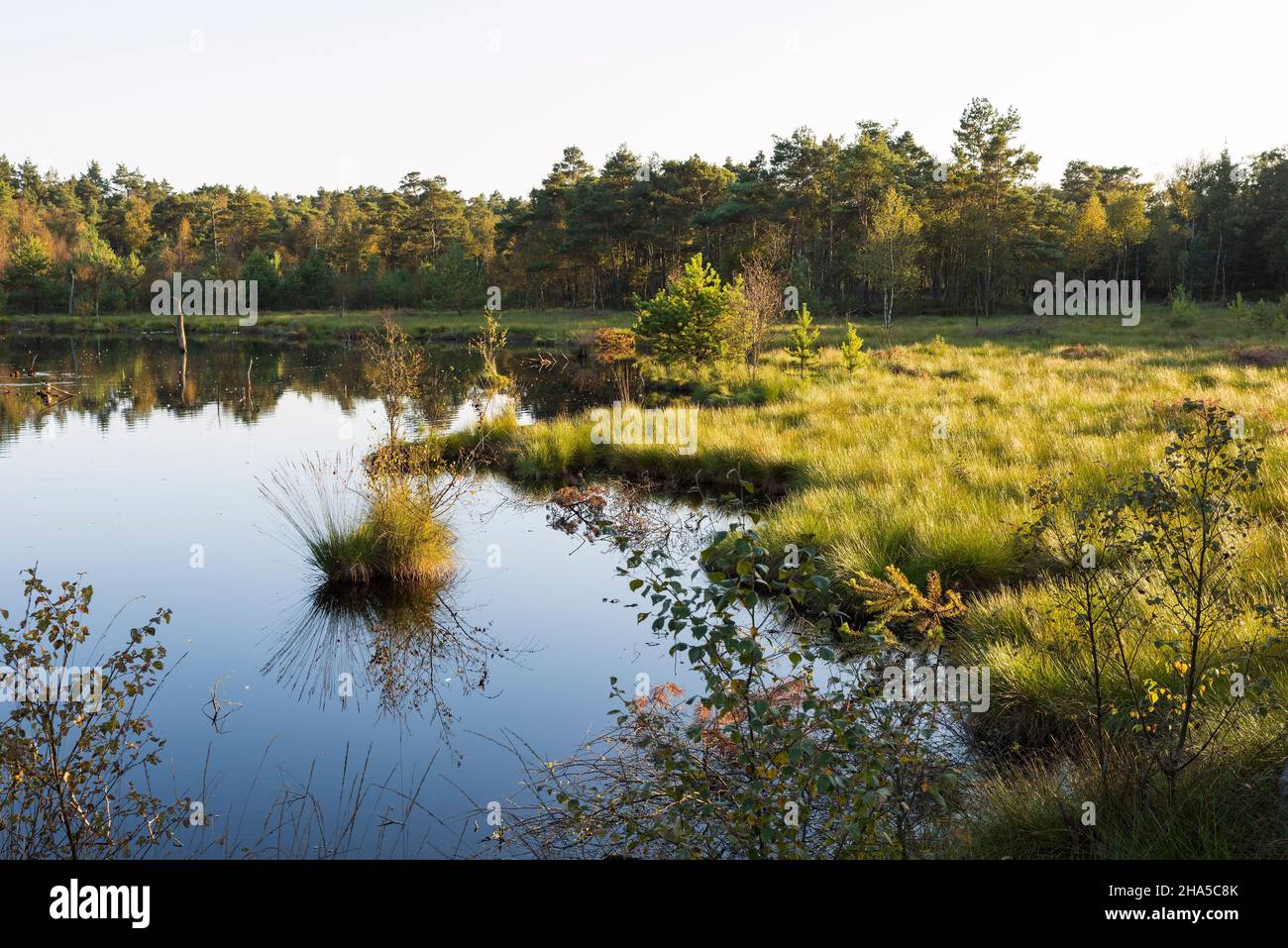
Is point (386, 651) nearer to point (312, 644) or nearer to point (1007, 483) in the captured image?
point (312, 644)

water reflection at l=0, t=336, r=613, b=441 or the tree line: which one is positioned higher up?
the tree line

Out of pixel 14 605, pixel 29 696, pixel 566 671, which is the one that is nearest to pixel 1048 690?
pixel 566 671

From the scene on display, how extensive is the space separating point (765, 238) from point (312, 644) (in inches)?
1765

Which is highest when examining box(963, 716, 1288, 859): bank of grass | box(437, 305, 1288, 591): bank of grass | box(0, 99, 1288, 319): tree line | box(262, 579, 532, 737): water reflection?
box(0, 99, 1288, 319): tree line

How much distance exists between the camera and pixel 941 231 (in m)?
50.6

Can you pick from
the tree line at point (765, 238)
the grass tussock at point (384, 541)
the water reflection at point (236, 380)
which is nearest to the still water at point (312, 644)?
the grass tussock at point (384, 541)

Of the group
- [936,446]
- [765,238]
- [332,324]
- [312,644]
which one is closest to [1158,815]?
[312,644]

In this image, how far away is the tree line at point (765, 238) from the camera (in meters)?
46.3

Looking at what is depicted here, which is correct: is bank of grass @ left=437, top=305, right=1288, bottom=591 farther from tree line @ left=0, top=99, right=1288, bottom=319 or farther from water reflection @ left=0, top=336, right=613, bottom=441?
tree line @ left=0, top=99, right=1288, bottom=319

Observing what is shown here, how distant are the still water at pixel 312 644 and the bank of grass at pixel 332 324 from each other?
30.6 m

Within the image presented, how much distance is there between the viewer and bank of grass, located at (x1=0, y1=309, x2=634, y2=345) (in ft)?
155

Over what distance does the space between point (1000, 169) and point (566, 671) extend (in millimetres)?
44614

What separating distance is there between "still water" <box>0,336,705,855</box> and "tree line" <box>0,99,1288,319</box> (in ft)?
100

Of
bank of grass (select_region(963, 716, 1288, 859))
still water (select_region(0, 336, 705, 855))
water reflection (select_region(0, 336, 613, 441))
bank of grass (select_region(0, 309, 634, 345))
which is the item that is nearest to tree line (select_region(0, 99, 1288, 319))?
bank of grass (select_region(0, 309, 634, 345))
